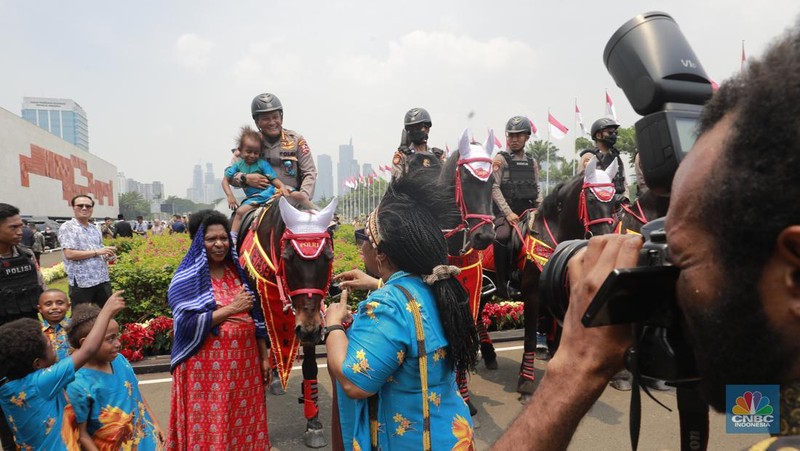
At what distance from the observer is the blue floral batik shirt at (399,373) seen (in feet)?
6.47

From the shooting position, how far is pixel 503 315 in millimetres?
7859

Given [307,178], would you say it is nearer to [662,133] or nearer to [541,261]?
[541,261]

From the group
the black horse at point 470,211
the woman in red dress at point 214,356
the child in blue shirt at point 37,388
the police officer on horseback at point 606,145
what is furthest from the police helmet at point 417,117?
the child in blue shirt at point 37,388

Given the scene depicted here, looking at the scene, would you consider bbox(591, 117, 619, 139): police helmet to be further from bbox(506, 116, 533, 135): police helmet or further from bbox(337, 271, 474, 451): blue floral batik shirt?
bbox(337, 271, 474, 451): blue floral batik shirt

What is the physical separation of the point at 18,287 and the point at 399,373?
403 cm

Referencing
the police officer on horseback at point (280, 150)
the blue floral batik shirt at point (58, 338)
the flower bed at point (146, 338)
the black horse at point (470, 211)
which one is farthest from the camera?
the flower bed at point (146, 338)

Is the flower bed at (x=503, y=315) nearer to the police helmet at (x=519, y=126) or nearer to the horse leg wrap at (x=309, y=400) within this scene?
the police helmet at (x=519, y=126)

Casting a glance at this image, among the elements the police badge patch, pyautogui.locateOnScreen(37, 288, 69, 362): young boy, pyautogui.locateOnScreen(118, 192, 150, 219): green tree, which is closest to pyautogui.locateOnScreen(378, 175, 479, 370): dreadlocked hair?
pyautogui.locateOnScreen(37, 288, 69, 362): young boy

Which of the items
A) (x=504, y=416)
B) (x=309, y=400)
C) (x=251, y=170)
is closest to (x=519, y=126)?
(x=251, y=170)

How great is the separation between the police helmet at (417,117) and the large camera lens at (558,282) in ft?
15.9

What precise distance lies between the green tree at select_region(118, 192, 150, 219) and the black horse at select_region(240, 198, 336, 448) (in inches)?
3537

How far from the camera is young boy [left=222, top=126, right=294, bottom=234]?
5141 millimetres

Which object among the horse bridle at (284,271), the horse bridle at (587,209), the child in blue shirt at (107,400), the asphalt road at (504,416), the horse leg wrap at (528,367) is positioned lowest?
the asphalt road at (504,416)

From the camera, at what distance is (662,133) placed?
983 millimetres
